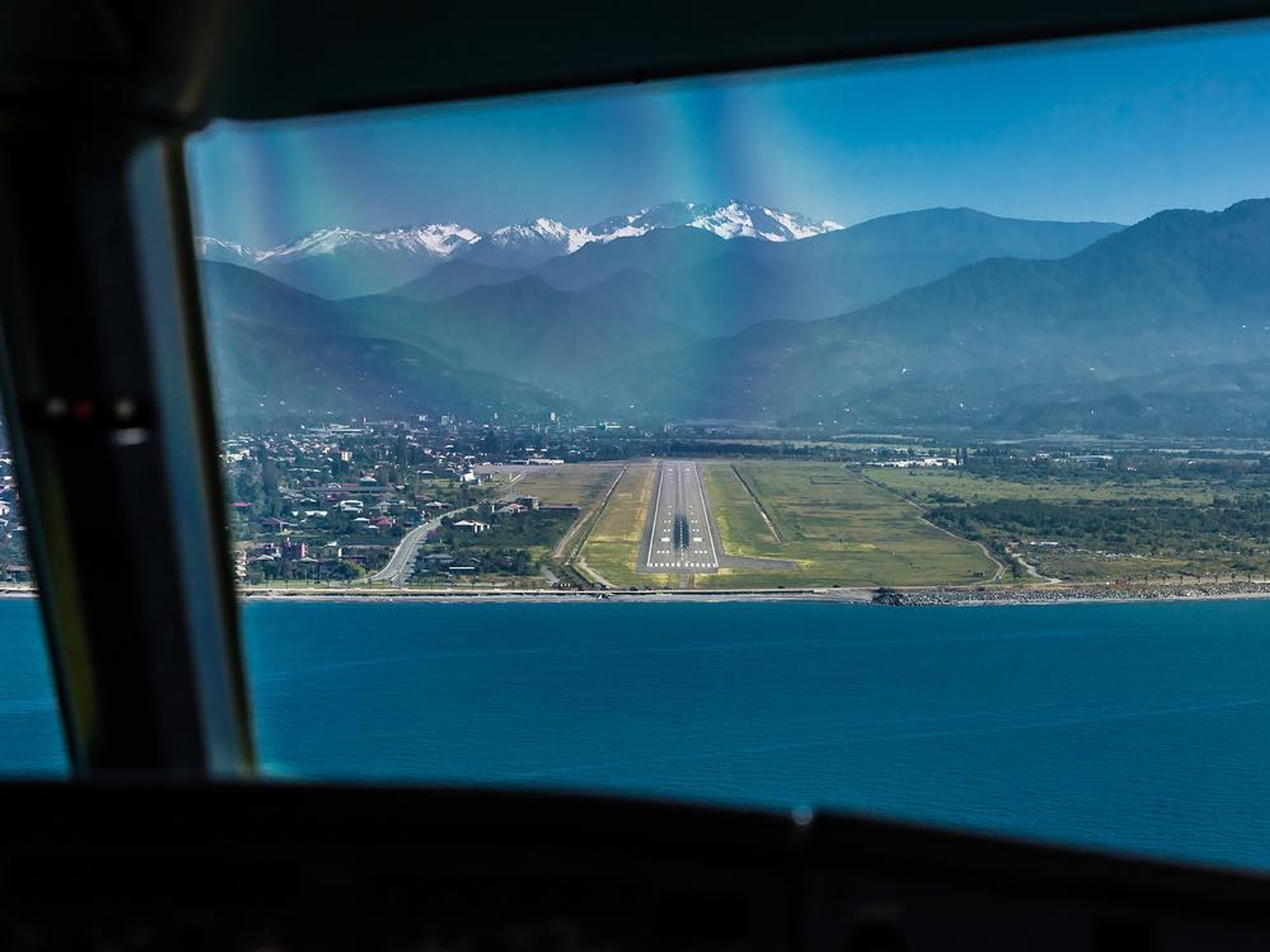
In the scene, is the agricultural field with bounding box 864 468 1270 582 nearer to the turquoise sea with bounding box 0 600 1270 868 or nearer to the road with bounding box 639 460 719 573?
the turquoise sea with bounding box 0 600 1270 868

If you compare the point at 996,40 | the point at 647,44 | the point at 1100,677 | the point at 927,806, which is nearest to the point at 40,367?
the point at 647,44

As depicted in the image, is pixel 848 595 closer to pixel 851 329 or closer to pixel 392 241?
pixel 851 329

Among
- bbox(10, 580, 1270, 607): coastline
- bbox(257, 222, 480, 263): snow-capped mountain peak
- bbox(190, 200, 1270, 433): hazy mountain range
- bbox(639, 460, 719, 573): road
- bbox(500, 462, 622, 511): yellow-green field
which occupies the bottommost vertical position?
bbox(10, 580, 1270, 607): coastline

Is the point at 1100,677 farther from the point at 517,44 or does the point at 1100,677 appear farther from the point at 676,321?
the point at 517,44

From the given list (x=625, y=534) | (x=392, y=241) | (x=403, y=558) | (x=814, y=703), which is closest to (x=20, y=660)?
(x=403, y=558)

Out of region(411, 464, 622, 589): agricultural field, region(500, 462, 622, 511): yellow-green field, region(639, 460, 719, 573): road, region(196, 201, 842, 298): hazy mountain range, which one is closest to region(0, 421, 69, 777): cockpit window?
region(196, 201, 842, 298): hazy mountain range

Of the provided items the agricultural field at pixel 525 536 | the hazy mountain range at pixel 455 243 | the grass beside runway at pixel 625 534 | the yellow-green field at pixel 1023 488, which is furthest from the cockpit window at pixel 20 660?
the yellow-green field at pixel 1023 488
